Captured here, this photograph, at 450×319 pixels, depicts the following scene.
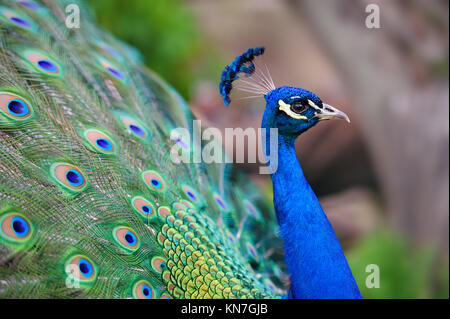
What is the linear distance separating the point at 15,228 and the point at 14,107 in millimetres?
387

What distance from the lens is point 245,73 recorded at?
138cm

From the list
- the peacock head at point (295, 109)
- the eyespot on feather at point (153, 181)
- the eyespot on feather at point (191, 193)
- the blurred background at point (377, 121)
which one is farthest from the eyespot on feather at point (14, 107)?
the blurred background at point (377, 121)

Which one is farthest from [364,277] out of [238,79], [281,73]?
[281,73]

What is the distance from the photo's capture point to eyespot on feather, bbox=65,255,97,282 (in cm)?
→ 139

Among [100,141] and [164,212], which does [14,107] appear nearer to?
[100,141]

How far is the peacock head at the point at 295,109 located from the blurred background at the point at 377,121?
1.87 metres

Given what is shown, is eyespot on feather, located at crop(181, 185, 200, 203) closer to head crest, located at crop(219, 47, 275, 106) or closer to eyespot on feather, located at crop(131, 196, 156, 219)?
eyespot on feather, located at crop(131, 196, 156, 219)

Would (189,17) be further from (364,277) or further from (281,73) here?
(364,277)

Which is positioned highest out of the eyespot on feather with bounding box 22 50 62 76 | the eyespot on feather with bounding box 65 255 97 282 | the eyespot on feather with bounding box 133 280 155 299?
the eyespot on feather with bounding box 22 50 62 76

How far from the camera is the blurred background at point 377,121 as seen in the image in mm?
3203

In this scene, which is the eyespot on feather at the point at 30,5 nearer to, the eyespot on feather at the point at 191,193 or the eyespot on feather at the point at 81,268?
the eyespot on feather at the point at 191,193

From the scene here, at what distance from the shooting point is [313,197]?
1483 millimetres

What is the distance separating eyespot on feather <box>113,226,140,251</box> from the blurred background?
1.92 meters

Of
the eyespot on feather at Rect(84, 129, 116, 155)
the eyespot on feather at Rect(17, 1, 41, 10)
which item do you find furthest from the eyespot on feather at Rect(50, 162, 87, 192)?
the eyespot on feather at Rect(17, 1, 41, 10)
